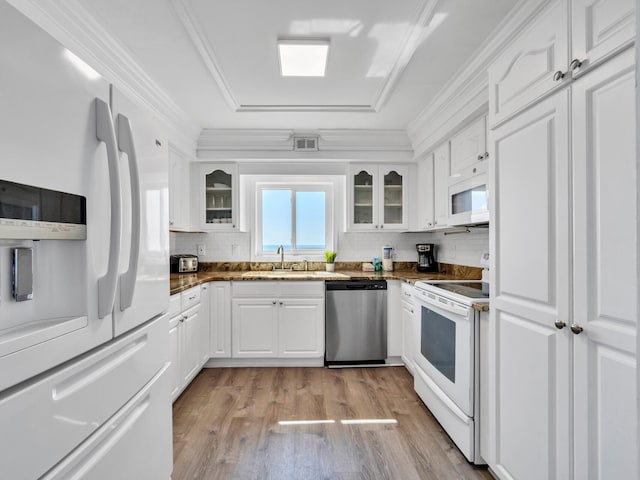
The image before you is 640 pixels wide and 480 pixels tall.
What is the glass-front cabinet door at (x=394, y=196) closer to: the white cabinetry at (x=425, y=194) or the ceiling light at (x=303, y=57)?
the white cabinetry at (x=425, y=194)

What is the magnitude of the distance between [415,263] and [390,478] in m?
2.50

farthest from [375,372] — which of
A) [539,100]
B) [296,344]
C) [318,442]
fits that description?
[539,100]

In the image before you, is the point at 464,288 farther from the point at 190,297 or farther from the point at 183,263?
the point at 183,263

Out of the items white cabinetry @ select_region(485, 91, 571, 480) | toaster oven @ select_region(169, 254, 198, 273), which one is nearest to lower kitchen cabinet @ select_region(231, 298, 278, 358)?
toaster oven @ select_region(169, 254, 198, 273)

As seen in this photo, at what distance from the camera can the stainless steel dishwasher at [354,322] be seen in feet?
10.7

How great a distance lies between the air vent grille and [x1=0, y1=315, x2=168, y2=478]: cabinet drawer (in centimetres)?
263

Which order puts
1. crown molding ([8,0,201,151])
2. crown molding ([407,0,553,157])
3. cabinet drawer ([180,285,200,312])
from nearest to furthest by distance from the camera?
crown molding ([8,0,201,151]), crown molding ([407,0,553,157]), cabinet drawer ([180,285,200,312])

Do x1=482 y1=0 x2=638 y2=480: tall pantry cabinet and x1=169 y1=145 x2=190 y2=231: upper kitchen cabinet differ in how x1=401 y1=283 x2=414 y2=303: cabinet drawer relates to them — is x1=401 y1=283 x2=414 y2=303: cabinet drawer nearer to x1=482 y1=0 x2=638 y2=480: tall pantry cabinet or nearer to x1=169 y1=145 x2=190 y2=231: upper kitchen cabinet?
x1=482 y1=0 x2=638 y2=480: tall pantry cabinet

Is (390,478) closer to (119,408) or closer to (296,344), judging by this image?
(119,408)

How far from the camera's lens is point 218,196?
3.64m

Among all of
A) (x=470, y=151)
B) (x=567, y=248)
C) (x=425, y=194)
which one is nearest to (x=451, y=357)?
(x=567, y=248)

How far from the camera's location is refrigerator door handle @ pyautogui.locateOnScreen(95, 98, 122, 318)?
36.6 inches

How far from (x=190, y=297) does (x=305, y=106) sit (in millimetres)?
1868

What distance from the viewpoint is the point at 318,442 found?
204 cm
